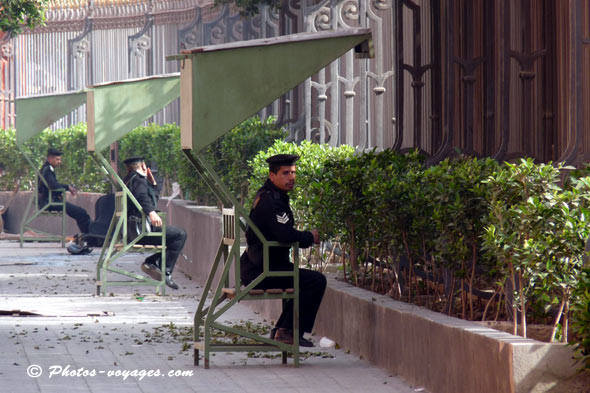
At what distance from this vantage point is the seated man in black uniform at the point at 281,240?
9.34 metres

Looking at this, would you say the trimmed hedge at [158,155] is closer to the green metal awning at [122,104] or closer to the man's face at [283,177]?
the green metal awning at [122,104]

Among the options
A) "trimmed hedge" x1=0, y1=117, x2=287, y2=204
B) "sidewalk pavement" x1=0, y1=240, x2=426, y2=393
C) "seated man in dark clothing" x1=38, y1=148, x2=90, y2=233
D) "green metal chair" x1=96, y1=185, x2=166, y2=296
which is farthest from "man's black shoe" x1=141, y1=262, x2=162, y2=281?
"seated man in dark clothing" x1=38, y1=148, x2=90, y2=233

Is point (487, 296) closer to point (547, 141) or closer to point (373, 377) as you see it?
point (373, 377)

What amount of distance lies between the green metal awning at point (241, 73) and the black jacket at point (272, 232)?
718mm

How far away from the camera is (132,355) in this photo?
980cm

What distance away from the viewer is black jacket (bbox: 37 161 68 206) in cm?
2233

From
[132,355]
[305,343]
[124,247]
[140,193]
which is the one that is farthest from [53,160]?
[305,343]

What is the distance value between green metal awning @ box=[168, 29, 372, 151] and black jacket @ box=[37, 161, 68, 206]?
13691mm

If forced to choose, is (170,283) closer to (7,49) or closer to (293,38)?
(293,38)

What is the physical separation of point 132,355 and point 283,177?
1.93 meters

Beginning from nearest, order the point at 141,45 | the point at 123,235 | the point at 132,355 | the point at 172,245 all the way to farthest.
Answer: the point at 132,355 → the point at 123,235 → the point at 172,245 → the point at 141,45

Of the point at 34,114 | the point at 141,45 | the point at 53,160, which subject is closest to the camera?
the point at 34,114

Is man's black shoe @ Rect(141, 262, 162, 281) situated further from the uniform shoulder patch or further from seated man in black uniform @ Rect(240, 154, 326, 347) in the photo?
the uniform shoulder patch

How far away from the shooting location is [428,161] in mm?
11375
